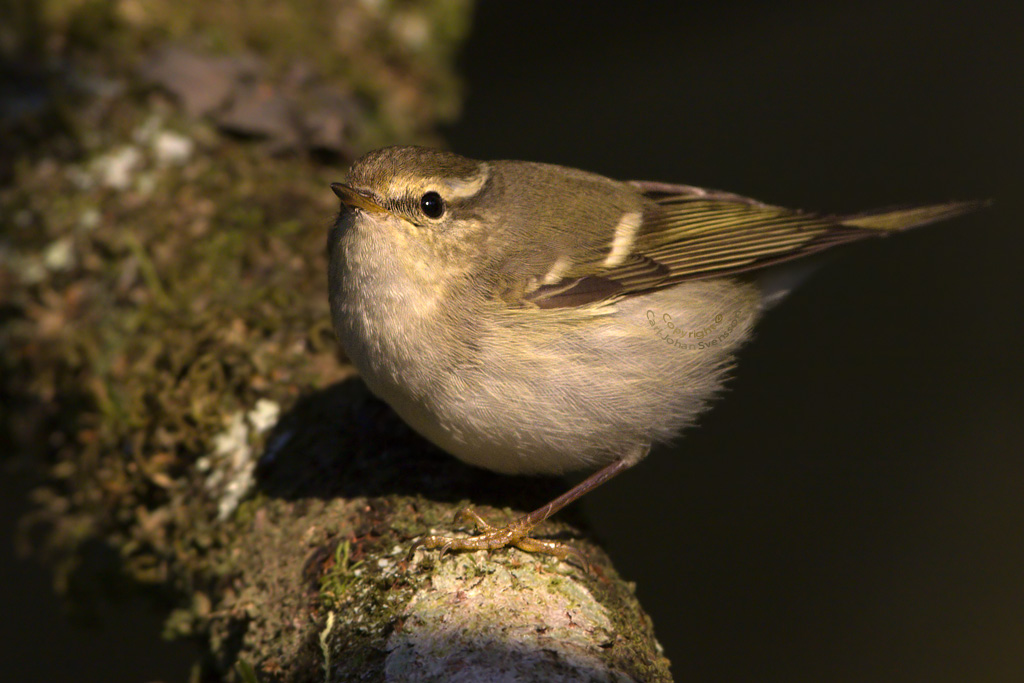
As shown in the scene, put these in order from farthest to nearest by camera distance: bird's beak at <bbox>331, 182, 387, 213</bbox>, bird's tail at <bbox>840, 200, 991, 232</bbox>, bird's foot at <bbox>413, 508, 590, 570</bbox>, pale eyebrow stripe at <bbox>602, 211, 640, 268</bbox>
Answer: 1. bird's tail at <bbox>840, 200, 991, 232</bbox>
2. pale eyebrow stripe at <bbox>602, 211, 640, 268</bbox>
3. bird's beak at <bbox>331, 182, 387, 213</bbox>
4. bird's foot at <bbox>413, 508, 590, 570</bbox>

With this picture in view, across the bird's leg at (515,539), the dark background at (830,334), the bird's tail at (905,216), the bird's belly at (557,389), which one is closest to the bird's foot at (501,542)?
the bird's leg at (515,539)

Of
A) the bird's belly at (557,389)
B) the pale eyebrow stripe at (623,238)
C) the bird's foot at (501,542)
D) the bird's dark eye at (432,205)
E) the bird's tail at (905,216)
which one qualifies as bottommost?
the bird's foot at (501,542)

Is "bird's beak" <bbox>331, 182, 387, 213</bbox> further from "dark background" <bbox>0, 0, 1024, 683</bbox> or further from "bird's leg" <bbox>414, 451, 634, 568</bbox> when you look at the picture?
"dark background" <bbox>0, 0, 1024, 683</bbox>

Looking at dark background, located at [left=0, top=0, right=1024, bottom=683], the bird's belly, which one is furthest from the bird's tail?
dark background, located at [left=0, top=0, right=1024, bottom=683]

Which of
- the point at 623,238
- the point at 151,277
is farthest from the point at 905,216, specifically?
the point at 151,277

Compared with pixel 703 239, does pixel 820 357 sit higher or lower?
higher

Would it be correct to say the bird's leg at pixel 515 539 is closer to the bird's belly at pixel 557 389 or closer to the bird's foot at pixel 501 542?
the bird's foot at pixel 501 542

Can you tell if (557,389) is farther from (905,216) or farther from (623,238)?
(905,216)

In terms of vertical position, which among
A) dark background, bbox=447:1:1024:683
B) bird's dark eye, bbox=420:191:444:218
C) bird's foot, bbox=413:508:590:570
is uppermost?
dark background, bbox=447:1:1024:683

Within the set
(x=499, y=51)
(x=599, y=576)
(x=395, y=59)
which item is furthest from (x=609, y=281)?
(x=499, y=51)
